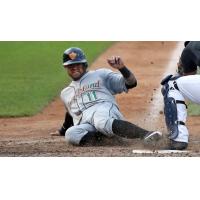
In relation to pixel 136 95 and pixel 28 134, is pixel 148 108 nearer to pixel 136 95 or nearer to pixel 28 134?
pixel 136 95

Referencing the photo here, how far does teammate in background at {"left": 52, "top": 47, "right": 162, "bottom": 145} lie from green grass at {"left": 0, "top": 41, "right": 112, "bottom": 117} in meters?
2.83

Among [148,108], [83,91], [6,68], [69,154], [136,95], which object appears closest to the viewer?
[69,154]

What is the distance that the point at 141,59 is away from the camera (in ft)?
63.5

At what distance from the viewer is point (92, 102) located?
336 inches

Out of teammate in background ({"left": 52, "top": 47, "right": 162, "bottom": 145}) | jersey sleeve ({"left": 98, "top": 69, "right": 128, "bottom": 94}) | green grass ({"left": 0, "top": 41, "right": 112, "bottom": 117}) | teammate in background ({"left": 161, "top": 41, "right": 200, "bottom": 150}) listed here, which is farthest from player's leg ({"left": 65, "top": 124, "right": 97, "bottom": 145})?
green grass ({"left": 0, "top": 41, "right": 112, "bottom": 117})

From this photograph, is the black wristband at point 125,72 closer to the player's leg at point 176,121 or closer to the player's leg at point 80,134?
the player's leg at point 176,121

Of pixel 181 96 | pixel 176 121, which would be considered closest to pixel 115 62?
pixel 181 96

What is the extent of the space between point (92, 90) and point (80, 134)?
0.58m

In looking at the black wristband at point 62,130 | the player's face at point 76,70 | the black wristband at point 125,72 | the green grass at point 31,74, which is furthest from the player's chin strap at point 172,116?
the green grass at point 31,74

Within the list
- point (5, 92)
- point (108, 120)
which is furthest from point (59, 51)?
point (108, 120)

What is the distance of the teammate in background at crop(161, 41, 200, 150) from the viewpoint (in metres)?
7.75

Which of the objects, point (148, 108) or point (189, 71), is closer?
point (189, 71)

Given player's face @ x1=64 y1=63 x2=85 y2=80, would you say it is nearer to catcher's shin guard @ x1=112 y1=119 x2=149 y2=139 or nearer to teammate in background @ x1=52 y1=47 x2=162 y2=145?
teammate in background @ x1=52 y1=47 x2=162 y2=145

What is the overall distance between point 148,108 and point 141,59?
781cm
